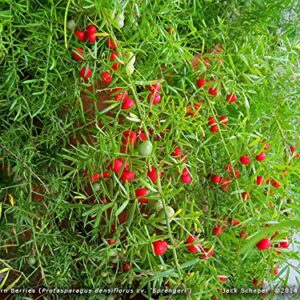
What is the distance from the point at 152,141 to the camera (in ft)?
2.41

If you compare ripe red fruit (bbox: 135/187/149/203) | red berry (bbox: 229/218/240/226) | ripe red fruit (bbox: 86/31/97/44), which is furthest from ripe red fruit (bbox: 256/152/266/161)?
ripe red fruit (bbox: 86/31/97/44)

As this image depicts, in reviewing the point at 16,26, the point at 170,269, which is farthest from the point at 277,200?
the point at 16,26

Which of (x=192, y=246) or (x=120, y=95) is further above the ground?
(x=120, y=95)

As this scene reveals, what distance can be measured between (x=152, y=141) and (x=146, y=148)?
0.05 meters

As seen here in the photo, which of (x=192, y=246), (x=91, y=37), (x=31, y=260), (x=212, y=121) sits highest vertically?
(x=91, y=37)

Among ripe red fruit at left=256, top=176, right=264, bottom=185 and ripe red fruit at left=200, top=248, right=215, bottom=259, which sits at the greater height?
ripe red fruit at left=256, top=176, right=264, bottom=185

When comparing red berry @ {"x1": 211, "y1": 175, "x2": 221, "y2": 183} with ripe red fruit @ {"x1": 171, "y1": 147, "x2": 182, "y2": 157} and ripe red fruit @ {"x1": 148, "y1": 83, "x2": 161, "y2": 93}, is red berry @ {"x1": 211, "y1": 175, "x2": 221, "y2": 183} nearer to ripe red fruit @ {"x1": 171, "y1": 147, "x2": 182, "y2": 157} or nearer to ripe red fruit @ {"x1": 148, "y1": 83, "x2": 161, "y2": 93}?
ripe red fruit @ {"x1": 171, "y1": 147, "x2": 182, "y2": 157}

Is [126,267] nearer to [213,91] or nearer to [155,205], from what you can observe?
[155,205]

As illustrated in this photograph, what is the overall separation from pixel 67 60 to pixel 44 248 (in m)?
0.32

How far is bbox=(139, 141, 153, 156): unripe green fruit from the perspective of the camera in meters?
0.69

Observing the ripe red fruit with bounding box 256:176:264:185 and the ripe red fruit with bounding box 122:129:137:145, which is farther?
the ripe red fruit with bounding box 256:176:264:185

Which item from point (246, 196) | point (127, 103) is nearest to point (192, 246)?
point (246, 196)

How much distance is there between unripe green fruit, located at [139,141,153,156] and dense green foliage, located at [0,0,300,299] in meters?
0.02

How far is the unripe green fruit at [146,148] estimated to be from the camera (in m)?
0.69
